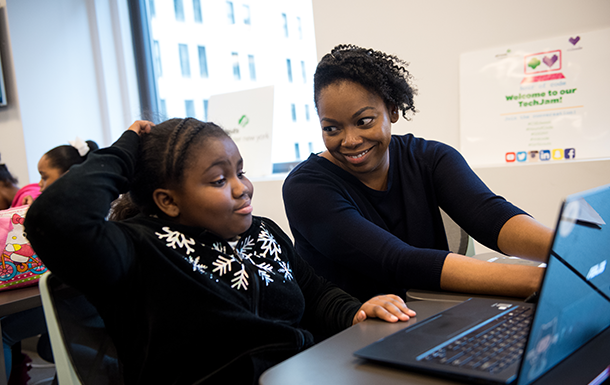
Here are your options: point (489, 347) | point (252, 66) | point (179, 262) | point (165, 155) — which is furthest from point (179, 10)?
point (489, 347)

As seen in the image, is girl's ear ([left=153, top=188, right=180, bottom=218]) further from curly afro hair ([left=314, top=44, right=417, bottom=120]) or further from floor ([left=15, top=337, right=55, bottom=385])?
floor ([left=15, top=337, right=55, bottom=385])

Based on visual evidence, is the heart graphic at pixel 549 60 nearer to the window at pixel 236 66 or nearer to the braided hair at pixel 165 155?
the braided hair at pixel 165 155

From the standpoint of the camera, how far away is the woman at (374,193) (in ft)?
3.54

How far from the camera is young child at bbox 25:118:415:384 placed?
73 centimetres

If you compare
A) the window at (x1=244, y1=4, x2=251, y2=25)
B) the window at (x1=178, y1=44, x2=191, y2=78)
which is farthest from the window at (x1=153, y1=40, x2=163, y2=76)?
the window at (x1=244, y1=4, x2=251, y2=25)

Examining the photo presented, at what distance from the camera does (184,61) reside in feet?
11.6

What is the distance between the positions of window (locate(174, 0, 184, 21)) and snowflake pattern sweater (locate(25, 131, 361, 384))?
112 inches

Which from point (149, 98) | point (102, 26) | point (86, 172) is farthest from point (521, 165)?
point (102, 26)

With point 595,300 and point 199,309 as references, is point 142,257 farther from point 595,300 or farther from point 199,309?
point 595,300

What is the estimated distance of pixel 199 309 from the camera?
2.72ft

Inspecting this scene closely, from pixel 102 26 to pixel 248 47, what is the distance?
4.40 ft

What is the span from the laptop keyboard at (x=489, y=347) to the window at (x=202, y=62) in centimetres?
309

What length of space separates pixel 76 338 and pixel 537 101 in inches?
76.4

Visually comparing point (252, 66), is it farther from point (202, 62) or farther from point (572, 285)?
point (572, 285)
